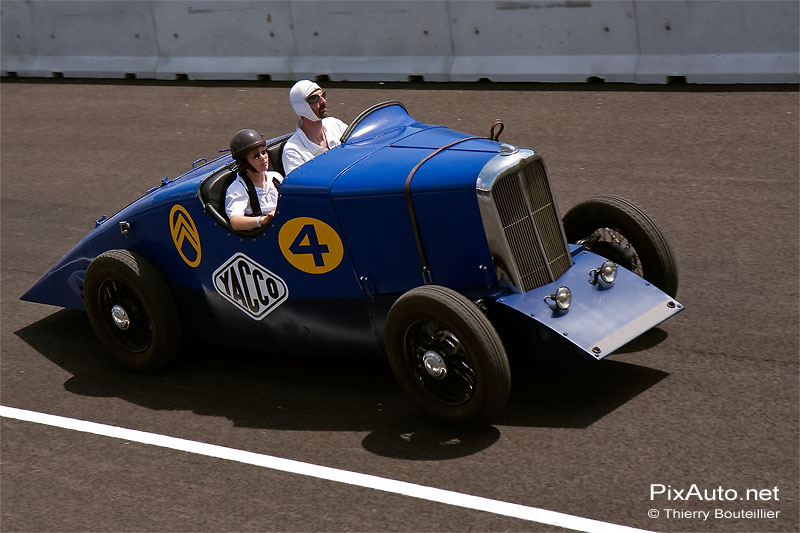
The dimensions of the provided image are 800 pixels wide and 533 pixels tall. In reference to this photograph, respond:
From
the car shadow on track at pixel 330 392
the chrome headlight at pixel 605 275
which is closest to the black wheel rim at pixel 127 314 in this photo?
the car shadow on track at pixel 330 392

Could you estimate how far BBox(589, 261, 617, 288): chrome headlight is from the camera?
245 inches

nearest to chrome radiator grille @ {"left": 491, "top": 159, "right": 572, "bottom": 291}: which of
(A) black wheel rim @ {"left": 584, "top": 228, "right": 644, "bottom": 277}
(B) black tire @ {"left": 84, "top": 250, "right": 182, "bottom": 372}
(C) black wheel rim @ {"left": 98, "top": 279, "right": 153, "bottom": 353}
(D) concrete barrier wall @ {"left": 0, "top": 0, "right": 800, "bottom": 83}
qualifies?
(A) black wheel rim @ {"left": 584, "top": 228, "right": 644, "bottom": 277}

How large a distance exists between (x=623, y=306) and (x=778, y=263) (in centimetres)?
200

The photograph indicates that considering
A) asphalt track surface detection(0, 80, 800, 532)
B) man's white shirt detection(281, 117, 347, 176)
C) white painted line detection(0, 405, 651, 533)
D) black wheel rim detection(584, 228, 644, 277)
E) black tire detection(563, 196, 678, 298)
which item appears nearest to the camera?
white painted line detection(0, 405, 651, 533)

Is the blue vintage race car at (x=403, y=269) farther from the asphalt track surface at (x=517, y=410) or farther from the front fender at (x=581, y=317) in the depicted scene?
the asphalt track surface at (x=517, y=410)

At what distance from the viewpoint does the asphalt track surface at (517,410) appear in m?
5.23

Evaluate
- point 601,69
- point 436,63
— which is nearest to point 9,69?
point 436,63

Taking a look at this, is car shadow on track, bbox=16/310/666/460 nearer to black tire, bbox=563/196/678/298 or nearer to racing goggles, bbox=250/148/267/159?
black tire, bbox=563/196/678/298

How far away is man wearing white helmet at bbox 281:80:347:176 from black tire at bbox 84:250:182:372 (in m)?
1.17

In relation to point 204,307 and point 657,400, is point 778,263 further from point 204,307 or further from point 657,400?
point 204,307

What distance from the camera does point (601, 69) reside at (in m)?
11.9

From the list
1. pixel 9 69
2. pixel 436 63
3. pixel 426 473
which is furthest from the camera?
pixel 9 69

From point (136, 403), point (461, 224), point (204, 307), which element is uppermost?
point (461, 224)

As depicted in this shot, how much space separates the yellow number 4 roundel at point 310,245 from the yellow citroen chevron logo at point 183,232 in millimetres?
734
